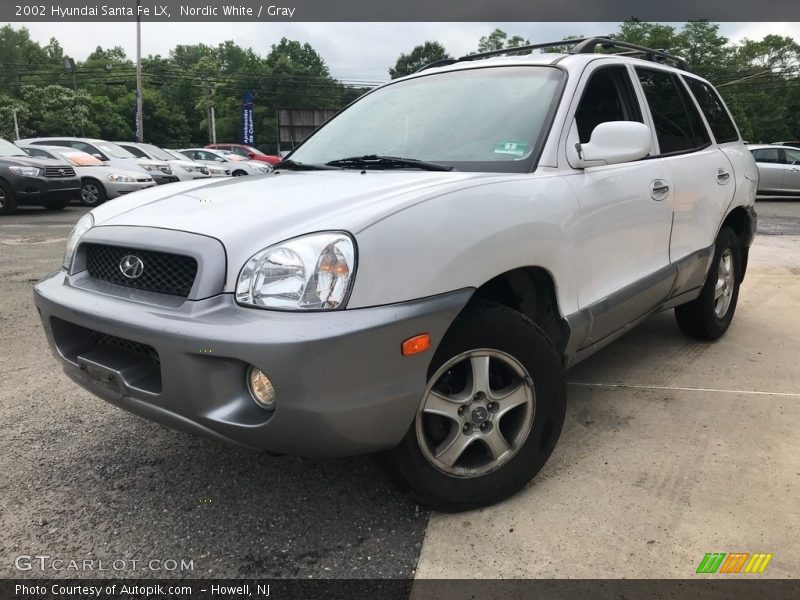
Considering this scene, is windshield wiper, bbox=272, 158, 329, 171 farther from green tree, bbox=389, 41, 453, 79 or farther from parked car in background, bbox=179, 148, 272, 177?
green tree, bbox=389, 41, 453, 79

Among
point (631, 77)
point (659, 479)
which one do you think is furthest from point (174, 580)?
point (631, 77)

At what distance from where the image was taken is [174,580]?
1873 mm

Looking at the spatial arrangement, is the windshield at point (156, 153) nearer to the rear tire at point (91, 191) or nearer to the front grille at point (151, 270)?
the rear tire at point (91, 191)

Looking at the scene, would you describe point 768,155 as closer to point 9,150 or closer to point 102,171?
point 102,171

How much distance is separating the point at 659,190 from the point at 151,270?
236cm

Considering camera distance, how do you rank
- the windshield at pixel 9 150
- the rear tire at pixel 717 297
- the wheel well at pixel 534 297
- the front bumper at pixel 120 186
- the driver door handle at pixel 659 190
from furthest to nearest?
1. the front bumper at pixel 120 186
2. the windshield at pixel 9 150
3. the rear tire at pixel 717 297
4. the driver door handle at pixel 659 190
5. the wheel well at pixel 534 297

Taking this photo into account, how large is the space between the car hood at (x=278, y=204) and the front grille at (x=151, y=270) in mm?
104

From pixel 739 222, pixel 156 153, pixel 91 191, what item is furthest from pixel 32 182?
pixel 739 222

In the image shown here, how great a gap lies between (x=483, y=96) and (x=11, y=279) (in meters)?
5.32

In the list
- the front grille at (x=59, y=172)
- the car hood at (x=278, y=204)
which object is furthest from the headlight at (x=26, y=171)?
the car hood at (x=278, y=204)

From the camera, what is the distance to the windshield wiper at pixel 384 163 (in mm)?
2473

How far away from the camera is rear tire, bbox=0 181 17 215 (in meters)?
11.1

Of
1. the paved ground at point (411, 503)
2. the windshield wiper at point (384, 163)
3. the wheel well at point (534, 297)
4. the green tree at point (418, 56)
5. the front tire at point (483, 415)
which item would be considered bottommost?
the paved ground at point (411, 503)

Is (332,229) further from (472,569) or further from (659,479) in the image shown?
(659,479)
